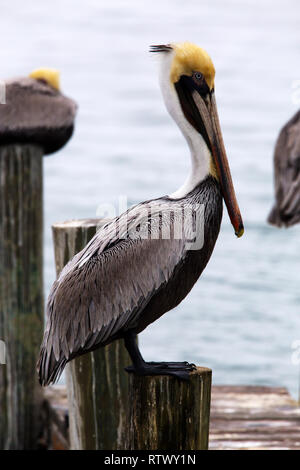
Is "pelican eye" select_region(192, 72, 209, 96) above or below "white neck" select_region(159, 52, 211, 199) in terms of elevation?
above

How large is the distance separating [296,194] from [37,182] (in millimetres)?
1946

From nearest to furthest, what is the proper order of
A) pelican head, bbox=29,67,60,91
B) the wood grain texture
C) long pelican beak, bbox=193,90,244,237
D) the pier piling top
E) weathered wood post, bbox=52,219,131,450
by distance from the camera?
long pelican beak, bbox=193,90,244,237 → weathered wood post, bbox=52,219,131,450 → the wood grain texture → the pier piling top → pelican head, bbox=29,67,60,91

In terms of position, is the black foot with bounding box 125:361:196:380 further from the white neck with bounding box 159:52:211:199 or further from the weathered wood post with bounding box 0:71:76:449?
the weathered wood post with bounding box 0:71:76:449

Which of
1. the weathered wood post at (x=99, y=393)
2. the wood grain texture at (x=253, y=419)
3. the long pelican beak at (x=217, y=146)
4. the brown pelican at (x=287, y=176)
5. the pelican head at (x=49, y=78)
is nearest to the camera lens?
the long pelican beak at (x=217, y=146)

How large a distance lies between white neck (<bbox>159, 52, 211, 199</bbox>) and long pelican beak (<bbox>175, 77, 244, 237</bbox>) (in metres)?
0.02

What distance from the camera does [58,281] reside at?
9.46 ft

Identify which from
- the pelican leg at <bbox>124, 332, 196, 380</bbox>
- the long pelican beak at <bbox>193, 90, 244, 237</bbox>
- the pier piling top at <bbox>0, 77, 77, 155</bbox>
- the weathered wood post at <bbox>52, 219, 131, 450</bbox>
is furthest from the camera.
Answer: the pier piling top at <bbox>0, 77, 77, 155</bbox>

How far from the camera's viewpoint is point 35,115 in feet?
16.3

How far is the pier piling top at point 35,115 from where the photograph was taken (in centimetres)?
492

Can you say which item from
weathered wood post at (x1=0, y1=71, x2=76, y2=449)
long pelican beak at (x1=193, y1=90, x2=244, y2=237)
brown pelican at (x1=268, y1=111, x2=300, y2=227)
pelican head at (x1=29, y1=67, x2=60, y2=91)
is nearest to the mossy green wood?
weathered wood post at (x1=0, y1=71, x2=76, y2=449)

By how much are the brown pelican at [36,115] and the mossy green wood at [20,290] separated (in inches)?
2.9

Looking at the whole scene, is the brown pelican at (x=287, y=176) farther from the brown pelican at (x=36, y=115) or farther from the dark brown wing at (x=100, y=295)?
the dark brown wing at (x=100, y=295)

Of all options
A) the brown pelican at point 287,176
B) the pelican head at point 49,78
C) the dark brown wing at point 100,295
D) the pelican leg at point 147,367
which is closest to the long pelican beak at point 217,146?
the dark brown wing at point 100,295

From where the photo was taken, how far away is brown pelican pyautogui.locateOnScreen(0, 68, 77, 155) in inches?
194
